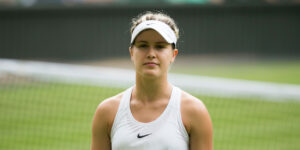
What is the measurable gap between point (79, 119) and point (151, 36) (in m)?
7.98

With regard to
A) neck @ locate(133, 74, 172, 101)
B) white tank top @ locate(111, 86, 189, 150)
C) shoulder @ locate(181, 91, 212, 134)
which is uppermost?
neck @ locate(133, 74, 172, 101)

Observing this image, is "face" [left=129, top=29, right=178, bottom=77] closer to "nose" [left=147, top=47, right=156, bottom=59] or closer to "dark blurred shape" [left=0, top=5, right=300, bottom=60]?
"nose" [left=147, top=47, right=156, bottom=59]

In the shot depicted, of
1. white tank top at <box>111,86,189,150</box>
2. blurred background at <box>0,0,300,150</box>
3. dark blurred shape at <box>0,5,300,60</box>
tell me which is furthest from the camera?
dark blurred shape at <box>0,5,300,60</box>

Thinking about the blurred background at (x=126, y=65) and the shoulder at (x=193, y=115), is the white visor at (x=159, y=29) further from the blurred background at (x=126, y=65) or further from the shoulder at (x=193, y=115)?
the blurred background at (x=126, y=65)

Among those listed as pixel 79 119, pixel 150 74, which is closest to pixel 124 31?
pixel 79 119

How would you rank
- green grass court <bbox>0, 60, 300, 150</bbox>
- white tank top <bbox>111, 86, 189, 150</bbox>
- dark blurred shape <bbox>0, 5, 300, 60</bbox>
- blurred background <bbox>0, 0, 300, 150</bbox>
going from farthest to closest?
1. dark blurred shape <bbox>0, 5, 300, 60</bbox>
2. blurred background <bbox>0, 0, 300, 150</bbox>
3. green grass court <bbox>0, 60, 300, 150</bbox>
4. white tank top <bbox>111, 86, 189, 150</bbox>

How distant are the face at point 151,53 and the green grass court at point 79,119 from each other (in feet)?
18.0

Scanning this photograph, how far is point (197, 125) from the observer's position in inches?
Answer: 115

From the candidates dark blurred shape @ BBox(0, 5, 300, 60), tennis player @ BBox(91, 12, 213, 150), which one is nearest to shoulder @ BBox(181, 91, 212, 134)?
tennis player @ BBox(91, 12, 213, 150)

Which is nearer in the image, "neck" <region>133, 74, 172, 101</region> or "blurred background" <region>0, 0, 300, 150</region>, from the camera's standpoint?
"neck" <region>133, 74, 172, 101</region>

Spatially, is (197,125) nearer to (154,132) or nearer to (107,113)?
(154,132)

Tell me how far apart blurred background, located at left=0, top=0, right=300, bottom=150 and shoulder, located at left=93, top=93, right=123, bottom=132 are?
16.6 feet

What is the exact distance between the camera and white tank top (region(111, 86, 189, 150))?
2859mm

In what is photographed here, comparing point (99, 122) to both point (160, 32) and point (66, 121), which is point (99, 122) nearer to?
point (160, 32)
